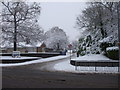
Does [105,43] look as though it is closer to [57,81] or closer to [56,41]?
[57,81]

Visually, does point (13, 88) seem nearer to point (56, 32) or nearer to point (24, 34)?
point (24, 34)

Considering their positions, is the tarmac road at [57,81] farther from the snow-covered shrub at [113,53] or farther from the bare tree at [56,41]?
the bare tree at [56,41]

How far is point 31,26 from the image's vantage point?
112 ft

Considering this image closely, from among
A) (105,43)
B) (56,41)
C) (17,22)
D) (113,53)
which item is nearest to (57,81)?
(113,53)

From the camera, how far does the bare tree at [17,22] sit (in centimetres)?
3266

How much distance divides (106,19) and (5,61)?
14.9 meters

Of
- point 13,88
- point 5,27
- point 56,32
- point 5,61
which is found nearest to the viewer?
point 13,88

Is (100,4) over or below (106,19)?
over

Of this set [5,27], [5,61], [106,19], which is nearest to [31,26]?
[5,27]

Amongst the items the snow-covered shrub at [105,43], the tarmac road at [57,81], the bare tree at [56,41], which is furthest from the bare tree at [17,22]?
the bare tree at [56,41]

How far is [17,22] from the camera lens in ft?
112

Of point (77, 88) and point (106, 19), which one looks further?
point (106, 19)

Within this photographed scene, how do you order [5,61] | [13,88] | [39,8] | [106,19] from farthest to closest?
1. [39,8]
2. [5,61]
3. [106,19]
4. [13,88]

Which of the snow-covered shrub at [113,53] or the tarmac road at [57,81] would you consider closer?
the tarmac road at [57,81]
